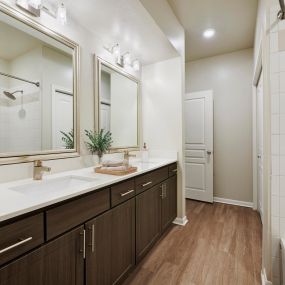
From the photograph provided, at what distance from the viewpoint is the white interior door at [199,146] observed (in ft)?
10.8

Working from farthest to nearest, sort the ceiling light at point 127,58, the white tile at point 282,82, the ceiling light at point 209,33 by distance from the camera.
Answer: the ceiling light at point 209,33 < the ceiling light at point 127,58 < the white tile at point 282,82

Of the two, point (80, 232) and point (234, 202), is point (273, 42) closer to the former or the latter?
point (80, 232)

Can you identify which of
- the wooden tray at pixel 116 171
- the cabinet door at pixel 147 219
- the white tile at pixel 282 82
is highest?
the white tile at pixel 282 82

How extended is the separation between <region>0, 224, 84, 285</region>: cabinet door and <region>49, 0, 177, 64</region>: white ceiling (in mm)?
1711

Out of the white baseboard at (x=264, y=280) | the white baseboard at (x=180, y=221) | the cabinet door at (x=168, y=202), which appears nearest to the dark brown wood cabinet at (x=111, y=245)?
the cabinet door at (x=168, y=202)

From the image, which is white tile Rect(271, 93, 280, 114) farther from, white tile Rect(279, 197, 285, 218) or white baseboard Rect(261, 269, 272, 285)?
white baseboard Rect(261, 269, 272, 285)

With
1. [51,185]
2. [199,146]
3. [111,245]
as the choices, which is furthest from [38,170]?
[199,146]

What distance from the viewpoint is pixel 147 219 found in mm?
1761

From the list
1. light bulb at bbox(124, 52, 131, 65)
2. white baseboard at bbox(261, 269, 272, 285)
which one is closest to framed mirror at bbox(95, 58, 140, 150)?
light bulb at bbox(124, 52, 131, 65)

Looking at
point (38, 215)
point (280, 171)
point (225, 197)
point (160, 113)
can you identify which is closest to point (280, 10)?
point (280, 171)

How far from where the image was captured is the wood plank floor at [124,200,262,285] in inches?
60.4

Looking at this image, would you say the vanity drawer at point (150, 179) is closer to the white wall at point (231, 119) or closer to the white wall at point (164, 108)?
the white wall at point (164, 108)

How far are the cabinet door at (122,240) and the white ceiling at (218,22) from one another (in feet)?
7.46

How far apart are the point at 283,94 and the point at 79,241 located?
1.67m
